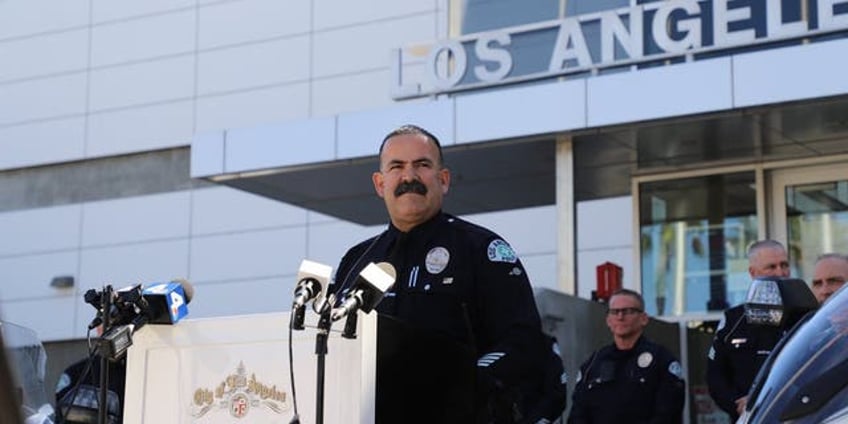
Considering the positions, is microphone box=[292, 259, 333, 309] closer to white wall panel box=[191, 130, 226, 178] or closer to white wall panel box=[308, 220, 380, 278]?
white wall panel box=[191, 130, 226, 178]

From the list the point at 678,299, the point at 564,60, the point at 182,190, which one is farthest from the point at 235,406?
the point at 182,190

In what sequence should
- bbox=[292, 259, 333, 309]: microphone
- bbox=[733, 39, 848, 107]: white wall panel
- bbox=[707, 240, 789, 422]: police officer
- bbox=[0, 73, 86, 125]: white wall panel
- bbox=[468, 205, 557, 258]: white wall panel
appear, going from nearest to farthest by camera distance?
1. bbox=[292, 259, 333, 309]: microphone
2. bbox=[707, 240, 789, 422]: police officer
3. bbox=[733, 39, 848, 107]: white wall panel
4. bbox=[468, 205, 557, 258]: white wall panel
5. bbox=[0, 73, 86, 125]: white wall panel

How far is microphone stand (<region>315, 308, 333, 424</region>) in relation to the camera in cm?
321

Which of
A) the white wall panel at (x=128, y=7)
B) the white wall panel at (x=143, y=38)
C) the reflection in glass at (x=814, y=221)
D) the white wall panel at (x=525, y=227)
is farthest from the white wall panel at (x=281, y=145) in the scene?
the white wall panel at (x=128, y=7)

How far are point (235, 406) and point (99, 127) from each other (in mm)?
17640

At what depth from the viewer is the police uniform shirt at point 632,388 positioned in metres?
8.19

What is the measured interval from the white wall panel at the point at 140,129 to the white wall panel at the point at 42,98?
532 mm

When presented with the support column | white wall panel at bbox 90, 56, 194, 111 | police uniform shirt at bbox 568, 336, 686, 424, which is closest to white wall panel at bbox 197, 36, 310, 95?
white wall panel at bbox 90, 56, 194, 111

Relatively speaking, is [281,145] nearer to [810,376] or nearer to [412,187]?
[412,187]

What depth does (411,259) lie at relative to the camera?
408cm

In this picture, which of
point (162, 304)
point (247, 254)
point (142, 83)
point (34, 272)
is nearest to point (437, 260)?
point (162, 304)

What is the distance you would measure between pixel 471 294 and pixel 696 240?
300 inches

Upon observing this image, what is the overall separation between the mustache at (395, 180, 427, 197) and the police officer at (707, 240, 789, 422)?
3693 millimetres

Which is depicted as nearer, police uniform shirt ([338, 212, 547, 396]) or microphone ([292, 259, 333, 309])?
microphone ([292, 259, 333, 309])
